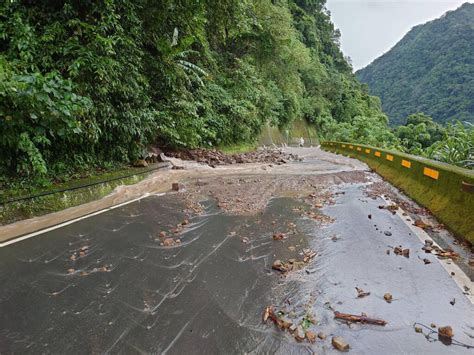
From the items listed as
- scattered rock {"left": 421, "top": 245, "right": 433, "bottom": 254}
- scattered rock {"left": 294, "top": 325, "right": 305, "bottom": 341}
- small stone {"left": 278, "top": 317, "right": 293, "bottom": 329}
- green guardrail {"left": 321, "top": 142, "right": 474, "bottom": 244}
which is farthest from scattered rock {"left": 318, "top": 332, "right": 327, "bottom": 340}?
green guardrail {"left": 321, "top": 142, "right": 474, "bottom": 244}

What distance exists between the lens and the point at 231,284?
11.2 ft

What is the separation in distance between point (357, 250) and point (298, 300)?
5.28 feet

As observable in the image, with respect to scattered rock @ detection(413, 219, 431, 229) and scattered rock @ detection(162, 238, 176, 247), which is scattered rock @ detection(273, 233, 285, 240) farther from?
scattered rock @ detection(413, 219, 431, 229)

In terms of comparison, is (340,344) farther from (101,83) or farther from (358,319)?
(101,83)

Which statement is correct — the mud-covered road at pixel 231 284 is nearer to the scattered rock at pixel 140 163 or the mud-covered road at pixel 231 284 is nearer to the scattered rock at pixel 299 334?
the scattered rock at pixel 299 334

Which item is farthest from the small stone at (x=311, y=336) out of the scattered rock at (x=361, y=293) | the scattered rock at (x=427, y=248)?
the scattered rock at (x=427, y=248)

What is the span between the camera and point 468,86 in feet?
163

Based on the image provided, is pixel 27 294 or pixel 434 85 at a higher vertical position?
pixel 434 85

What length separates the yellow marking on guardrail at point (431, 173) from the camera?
240 inches

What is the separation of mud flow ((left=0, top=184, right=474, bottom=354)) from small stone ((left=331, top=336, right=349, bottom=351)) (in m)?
0.05

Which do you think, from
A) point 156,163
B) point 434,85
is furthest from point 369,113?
point 156,163

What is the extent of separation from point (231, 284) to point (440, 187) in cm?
456

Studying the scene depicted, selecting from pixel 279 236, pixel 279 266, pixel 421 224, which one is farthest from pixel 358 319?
pixel 421 224

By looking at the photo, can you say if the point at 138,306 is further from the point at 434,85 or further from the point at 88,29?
the point at 434,85
